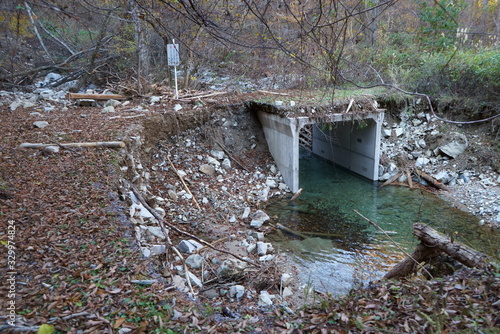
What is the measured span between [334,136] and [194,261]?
375 inches

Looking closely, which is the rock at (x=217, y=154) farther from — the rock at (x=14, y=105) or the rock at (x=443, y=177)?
the rock at (x=443, y=177)

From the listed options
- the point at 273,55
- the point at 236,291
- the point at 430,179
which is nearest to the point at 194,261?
the point at 236,291

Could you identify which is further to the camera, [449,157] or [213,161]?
[449,157]

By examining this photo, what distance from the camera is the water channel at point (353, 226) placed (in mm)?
6812

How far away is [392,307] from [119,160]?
5.17 m

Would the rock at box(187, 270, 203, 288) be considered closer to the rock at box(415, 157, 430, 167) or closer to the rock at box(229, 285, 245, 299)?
the rock at box(229, 285, 245, 299)

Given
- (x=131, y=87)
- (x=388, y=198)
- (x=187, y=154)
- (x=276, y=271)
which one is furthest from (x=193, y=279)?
(x=131, y=87)

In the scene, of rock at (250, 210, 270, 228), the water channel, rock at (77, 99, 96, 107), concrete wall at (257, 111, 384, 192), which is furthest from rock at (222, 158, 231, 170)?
rock at (77, 99, 96, 107)

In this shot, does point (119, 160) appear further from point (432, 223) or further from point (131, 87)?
point (432, 223)

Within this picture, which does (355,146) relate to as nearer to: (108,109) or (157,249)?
(108,109)

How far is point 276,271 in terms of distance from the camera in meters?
5.74

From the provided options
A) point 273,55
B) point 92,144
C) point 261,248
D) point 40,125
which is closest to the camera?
point 92,144

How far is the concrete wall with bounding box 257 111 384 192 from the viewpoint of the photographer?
10664 mm

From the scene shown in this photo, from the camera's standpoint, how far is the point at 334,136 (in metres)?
13.7
